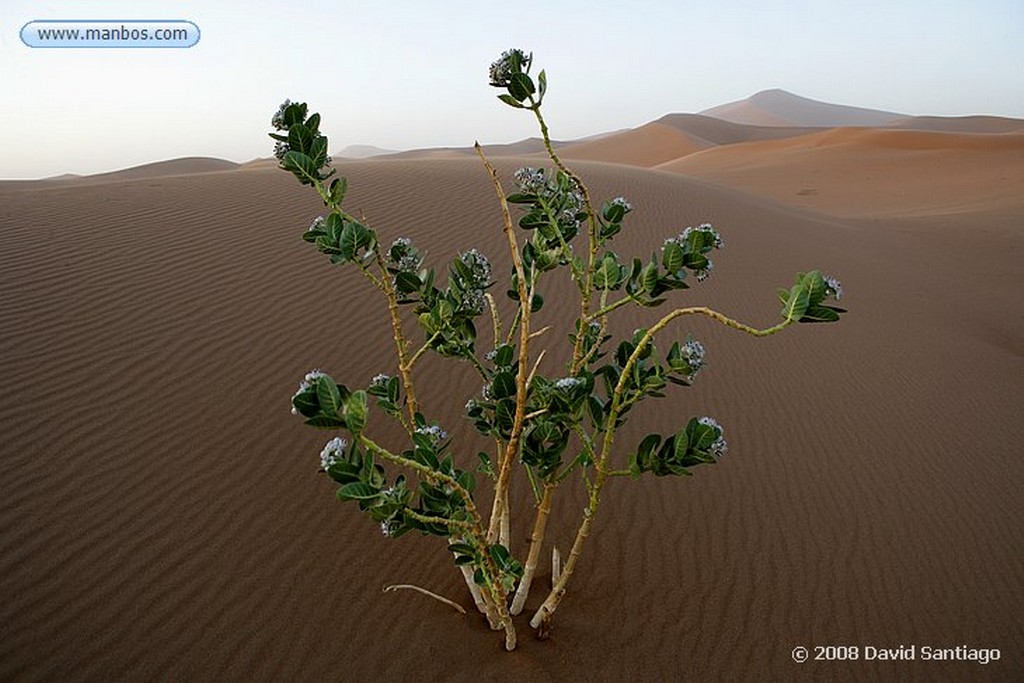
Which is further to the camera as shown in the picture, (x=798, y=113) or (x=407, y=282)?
(x=798, y=113)

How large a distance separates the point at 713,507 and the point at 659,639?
1187 mm

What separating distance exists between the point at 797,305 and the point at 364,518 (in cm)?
282

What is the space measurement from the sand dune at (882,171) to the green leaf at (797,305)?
18189 mm

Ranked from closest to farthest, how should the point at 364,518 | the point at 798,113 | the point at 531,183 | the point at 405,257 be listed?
the point at 531,183 → the point at 405,257 → the point at 364,518 → the point at 798,113

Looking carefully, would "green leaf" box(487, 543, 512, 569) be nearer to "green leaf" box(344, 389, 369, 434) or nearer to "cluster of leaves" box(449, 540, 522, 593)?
"cluster of leaves" box(449, 540, 522, 593)

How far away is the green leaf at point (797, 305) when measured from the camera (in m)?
1.81

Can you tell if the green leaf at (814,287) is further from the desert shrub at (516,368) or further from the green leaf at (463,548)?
the green leaf at (463,548)

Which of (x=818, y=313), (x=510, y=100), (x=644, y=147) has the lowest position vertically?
(x=644, y=147)

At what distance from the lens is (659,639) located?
3.05 meters

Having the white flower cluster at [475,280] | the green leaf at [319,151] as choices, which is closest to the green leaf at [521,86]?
the white flower cluster at [475,280]

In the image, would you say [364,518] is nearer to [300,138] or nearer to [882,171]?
[300,138]

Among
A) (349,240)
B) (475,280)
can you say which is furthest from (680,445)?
(349,240)

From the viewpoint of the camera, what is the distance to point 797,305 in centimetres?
182

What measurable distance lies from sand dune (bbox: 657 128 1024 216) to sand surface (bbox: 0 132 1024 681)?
13820mm
